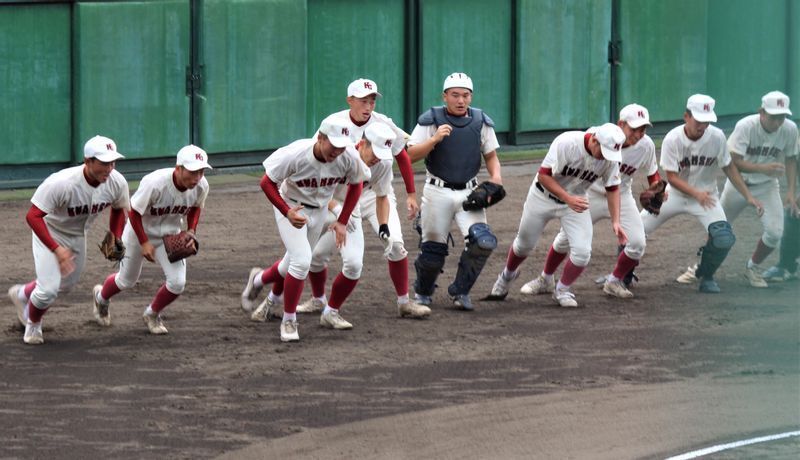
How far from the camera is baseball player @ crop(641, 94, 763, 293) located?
12508 mm

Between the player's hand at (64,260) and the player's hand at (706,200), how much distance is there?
516cm

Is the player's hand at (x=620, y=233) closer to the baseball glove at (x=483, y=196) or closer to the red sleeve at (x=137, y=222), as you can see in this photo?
the baseball glove at (x=483, y=196)

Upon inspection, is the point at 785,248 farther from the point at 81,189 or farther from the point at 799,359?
the point at 81,189

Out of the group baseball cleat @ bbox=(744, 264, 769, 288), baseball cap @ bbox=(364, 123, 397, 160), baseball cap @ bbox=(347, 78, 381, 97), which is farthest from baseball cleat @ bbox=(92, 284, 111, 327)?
baseball cleat @ bbox=(744, 264, 769, 288)

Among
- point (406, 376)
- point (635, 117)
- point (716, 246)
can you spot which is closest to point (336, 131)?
point (406, 376)

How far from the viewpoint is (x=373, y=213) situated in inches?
466

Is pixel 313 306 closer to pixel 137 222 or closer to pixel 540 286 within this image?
pixel 137 222

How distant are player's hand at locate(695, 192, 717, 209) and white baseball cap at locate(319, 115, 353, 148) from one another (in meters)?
3.48

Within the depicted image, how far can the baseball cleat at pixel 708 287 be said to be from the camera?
42.0 feet

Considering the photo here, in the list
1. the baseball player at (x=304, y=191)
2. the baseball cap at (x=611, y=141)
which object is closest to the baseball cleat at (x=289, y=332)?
the baseball player at (x=304, y=191)

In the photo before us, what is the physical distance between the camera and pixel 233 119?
1828 cm

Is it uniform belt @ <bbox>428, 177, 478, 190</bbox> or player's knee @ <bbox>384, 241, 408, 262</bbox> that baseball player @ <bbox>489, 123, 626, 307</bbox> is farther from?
player's knee @ <bbox>384, 241, 408, 262</bbox>

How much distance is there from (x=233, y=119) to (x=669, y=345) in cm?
852

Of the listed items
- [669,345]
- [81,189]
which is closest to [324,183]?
[81,189]
